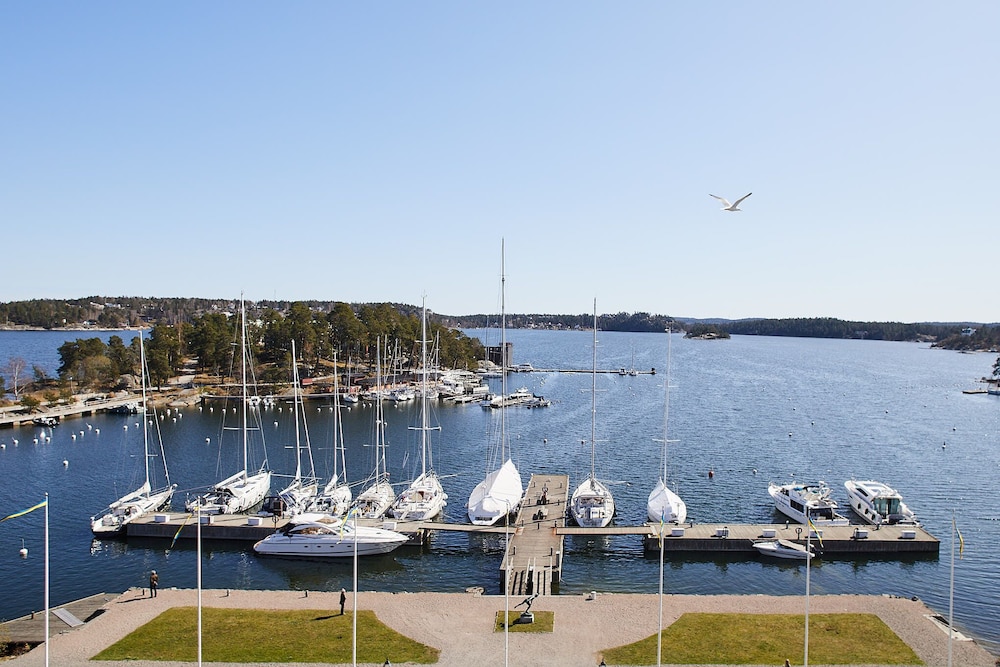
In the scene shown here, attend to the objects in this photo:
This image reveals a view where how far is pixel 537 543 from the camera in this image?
39469 millimetres

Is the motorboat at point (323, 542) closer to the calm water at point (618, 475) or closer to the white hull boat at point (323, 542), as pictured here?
the white hull boat at point (323, 542)

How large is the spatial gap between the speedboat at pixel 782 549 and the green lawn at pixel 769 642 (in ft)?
31.9

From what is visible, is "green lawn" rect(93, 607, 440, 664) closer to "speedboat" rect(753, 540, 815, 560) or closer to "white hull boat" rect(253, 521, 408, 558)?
"white hull boat" rect(253, 521, 408, 558)

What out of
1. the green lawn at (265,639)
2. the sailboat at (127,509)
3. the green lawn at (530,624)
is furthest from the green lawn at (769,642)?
the sailboat at (127,509)

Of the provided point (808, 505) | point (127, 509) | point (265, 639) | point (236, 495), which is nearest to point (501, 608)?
point (265, 639)

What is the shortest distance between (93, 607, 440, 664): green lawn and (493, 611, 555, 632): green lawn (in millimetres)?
3330

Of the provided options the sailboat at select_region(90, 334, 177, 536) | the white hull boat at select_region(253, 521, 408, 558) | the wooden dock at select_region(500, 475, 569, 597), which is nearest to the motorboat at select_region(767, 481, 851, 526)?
the wooden dock at select_region(500, 475, 569, 597)

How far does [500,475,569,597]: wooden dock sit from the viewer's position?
34219 mm

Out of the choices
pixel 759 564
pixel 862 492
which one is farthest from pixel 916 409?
pixel 759 564

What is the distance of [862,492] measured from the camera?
50.2 m

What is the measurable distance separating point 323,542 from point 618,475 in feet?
95.2

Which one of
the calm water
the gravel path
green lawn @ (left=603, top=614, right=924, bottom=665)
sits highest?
green lawn @ (left=603, top=614, right=924, bottom=665)

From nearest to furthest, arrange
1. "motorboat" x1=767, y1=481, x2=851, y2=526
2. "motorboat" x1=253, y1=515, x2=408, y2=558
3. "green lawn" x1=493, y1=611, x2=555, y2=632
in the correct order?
"green lawn" x1=493, y1=611, x2=555, y2=632 < "motorboat" x1=253, y1=515, x2=408, y2=558 < "motorboat" x1=767, y1=481, x2=851, y2=526

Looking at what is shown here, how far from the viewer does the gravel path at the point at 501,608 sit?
85.4 feet
